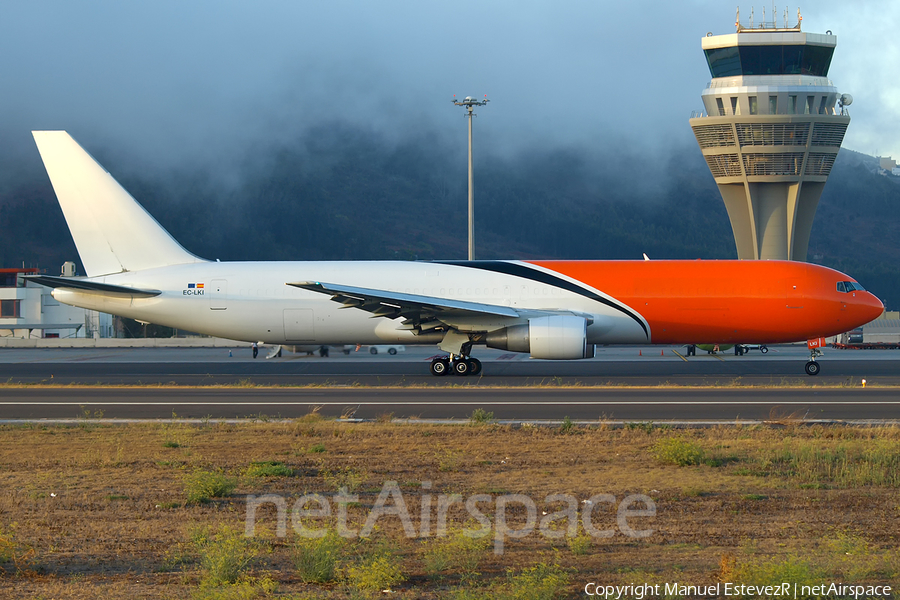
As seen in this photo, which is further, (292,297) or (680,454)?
(292,297)

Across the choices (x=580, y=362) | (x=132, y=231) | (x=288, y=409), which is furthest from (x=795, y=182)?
(x=288, y=409)

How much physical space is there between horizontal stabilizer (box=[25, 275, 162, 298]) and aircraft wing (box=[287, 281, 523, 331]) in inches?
261

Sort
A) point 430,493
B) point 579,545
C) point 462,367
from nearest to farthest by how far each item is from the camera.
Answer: point 579,545
point 430,493
point 462,367

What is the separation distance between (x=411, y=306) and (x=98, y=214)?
41.6 ft

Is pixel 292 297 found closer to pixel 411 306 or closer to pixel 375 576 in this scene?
pixel 411 306

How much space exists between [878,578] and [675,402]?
14.3 metres

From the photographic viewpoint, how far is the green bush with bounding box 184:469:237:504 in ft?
36.2

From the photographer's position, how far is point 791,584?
6980mm

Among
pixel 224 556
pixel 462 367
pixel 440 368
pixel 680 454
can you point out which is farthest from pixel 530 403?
pixel 224 556

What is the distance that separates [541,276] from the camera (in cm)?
3109

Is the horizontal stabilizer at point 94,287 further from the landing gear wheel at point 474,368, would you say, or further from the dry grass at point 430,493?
the dry grass at point 430,493

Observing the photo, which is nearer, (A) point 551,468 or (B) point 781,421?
(A) point 551,468

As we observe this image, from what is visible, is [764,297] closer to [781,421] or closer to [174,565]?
[781,421]

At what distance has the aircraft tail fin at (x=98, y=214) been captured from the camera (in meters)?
32.4
